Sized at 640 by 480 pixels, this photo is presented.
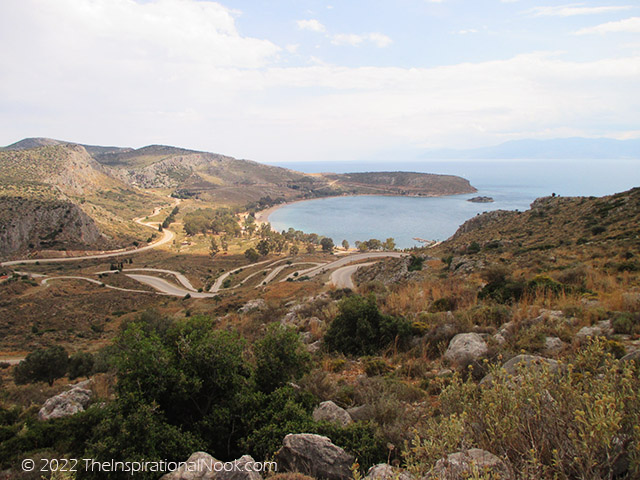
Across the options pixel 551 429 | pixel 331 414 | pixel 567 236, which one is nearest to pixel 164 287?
pixel 567 236

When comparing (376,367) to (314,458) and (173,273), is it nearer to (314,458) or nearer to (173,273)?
(314,458)

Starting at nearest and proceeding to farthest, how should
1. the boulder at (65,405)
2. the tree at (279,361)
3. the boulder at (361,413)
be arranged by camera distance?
the boulder at (361,413)
the tree at (279,361)
the boulder at (65,405)

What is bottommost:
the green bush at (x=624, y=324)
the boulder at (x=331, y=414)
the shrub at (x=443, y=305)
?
the boulder at (x=331, y=414)

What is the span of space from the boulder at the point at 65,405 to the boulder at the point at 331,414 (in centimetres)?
789

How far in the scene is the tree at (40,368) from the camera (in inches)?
723

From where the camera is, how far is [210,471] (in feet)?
12.9

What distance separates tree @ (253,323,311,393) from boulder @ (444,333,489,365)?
10.2ft

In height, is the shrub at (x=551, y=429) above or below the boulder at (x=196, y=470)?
above

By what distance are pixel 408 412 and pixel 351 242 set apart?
11977cm

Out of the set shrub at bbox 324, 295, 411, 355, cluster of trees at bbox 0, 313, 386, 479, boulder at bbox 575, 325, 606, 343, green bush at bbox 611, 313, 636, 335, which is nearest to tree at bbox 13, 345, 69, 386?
cluster of trees at bbox 0, 313, 386, 479

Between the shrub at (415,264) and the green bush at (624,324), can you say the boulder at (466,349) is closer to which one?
the green bush at (624,324)

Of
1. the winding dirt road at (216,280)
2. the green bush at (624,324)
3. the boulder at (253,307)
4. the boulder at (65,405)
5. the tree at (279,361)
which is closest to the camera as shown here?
the green bush at (624,324)

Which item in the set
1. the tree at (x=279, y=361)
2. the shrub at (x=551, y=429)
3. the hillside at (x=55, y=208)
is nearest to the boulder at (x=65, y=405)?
the tree at (x=279, y=361)

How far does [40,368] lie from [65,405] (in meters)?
13.1
